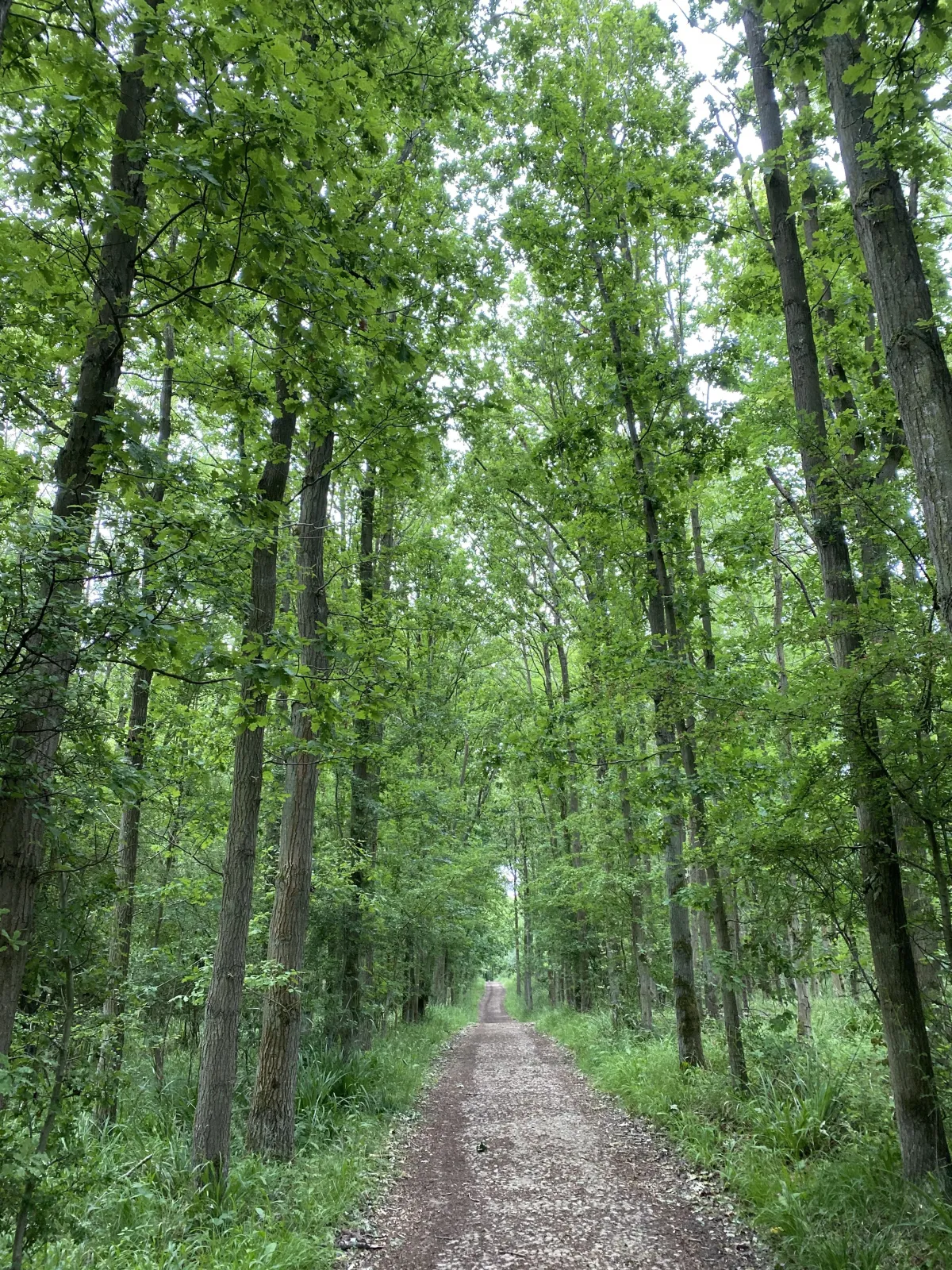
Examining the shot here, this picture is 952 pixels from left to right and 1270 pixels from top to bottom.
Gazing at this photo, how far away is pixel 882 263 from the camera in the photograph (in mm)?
4199

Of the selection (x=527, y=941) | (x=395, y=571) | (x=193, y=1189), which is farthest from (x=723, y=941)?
(x=527, y=941)

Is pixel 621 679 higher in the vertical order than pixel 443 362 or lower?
lower

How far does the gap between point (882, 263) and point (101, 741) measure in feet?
16.9

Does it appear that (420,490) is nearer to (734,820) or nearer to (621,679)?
(621,679)

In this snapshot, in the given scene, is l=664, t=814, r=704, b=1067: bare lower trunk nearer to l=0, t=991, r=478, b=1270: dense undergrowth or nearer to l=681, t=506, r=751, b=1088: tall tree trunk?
l=681, t=506, r=751, b=1088: tall tree trunk

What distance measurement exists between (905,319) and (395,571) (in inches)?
374

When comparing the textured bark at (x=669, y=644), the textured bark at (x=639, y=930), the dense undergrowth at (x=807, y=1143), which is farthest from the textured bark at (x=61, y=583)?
the textured bark at (x=639, y=930)

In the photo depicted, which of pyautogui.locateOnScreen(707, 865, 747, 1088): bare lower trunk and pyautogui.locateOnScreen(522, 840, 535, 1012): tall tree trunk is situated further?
pyautogui.locateOnScreen(522, 840, 535, 1012): tall tree trunk

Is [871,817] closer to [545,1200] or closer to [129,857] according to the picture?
[545,1200]

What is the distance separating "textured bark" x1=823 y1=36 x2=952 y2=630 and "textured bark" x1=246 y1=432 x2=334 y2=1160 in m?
4.49

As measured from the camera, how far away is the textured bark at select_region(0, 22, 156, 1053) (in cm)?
285

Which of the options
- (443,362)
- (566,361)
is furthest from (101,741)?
(566,361)

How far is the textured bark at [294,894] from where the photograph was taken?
22.7 ft

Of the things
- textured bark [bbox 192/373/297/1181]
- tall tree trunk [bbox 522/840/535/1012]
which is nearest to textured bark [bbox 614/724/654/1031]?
textured bark [bbox 192/373/297/1181]
